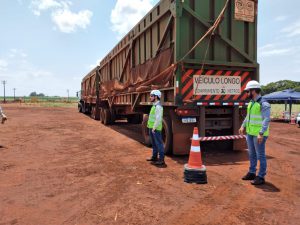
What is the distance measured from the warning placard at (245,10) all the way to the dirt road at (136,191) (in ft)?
11.5

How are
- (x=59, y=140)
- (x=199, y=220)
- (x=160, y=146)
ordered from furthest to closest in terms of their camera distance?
(x=59, y=140) < (x=160, y=146) < (x=199, y=220)

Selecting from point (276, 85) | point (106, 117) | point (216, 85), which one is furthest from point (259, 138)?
point (276, 85)

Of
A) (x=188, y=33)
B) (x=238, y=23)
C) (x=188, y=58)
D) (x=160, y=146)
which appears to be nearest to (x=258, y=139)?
(x=160, y=146)

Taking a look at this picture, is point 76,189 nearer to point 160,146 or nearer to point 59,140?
point 160,146

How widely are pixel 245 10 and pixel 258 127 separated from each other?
3727 millimetres

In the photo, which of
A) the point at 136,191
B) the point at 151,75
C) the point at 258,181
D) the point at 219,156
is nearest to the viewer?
the point at 136,191

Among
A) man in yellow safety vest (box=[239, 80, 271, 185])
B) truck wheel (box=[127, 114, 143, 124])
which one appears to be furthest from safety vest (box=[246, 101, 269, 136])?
truck wheel (box=[127, 114, 143, 124])

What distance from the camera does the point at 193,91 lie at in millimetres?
6574

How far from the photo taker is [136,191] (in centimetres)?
443

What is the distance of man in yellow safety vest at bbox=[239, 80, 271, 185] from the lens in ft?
14.9

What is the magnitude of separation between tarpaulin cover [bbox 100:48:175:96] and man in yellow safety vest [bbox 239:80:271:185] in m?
2.23

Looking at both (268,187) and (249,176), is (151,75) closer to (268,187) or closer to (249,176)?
(249,176)

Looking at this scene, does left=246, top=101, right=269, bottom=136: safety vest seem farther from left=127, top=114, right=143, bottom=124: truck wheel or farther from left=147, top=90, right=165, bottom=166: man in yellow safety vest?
left=127, top=114, right=143, bottom=124: truck wheel

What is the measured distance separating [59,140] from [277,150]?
7.21 meters
